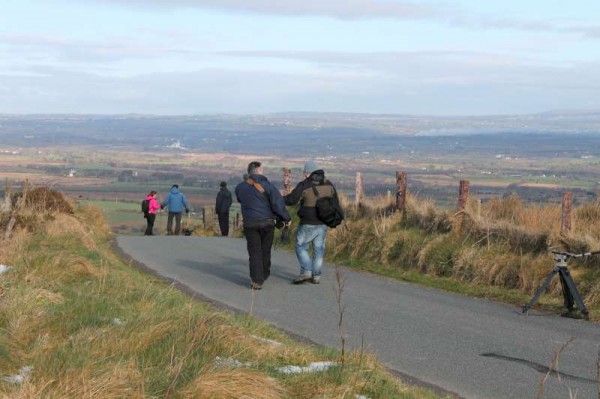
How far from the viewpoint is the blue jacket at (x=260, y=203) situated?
1405 cm

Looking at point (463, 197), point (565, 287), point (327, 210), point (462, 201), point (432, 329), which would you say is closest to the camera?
point (432, 329)

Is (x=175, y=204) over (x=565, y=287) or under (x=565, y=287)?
under

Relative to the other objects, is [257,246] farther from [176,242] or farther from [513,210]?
[176,242]

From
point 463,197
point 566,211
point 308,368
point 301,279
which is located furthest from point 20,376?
point 463,197

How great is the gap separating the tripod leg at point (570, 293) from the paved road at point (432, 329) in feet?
0.78

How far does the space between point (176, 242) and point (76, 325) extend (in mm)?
14816

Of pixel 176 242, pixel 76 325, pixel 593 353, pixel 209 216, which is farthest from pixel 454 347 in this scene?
pixel 209 216

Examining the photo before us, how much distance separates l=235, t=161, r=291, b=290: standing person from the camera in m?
14.0

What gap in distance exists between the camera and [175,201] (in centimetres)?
2878

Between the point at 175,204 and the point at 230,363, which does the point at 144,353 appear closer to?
the point at 230,363

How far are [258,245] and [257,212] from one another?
482mm

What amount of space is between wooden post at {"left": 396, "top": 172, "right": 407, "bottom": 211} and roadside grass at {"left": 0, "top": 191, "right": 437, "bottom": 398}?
318 inches

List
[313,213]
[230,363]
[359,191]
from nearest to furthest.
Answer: [230,363], [313,213], [359,191]

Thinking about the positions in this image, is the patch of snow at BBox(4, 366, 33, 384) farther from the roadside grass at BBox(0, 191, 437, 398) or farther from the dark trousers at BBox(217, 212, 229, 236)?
the dark trousers at BBox(217, 212, 229, 236)
